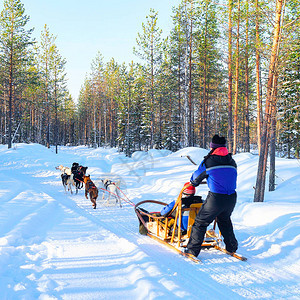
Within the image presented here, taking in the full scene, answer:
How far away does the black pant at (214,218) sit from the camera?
378cm

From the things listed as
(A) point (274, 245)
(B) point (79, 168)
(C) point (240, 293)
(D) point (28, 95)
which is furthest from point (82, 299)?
(D) point (28, 95)

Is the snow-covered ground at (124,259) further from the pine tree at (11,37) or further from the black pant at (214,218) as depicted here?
the pine tree at (11,37)

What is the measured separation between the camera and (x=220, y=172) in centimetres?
377

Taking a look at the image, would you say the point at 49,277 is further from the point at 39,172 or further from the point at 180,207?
the point at 39,172

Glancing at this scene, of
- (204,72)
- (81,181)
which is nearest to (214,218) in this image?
(81,181)

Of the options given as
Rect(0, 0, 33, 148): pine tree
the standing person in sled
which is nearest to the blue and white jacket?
the standing person in sled

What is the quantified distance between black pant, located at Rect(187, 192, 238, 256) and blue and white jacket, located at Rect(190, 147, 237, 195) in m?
0.11

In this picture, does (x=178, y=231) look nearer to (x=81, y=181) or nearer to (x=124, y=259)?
(x=124, y=259)

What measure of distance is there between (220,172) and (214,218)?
2.41ft

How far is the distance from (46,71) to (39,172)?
18.6 meters

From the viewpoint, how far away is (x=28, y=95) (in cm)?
3900

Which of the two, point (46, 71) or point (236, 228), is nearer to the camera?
point (236, 228)

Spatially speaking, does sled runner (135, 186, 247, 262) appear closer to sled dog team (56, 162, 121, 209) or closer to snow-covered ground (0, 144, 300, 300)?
snow-covered ground (0, 144, 300, 300)

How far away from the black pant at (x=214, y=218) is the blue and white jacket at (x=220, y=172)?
113 millimetres
